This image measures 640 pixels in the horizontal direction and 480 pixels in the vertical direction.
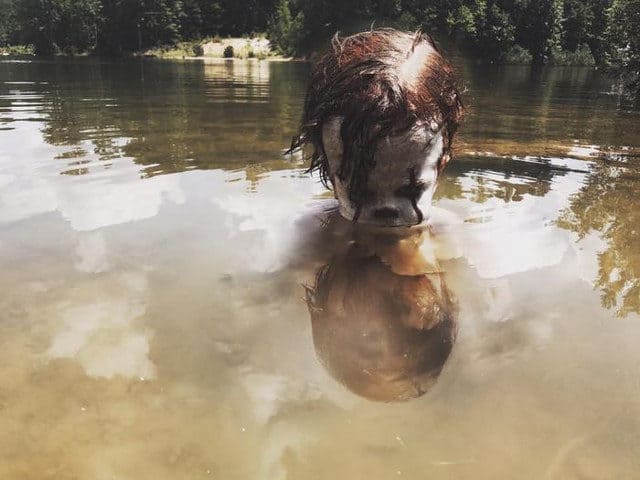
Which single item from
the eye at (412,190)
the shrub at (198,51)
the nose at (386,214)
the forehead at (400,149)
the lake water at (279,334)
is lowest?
the shrub at (198,51)

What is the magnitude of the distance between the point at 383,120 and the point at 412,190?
0.57 m

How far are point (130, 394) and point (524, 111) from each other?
11186mm

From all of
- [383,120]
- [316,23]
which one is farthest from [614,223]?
[316,23]

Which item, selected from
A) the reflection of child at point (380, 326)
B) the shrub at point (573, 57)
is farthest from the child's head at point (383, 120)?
the shrub at point (573, 57)

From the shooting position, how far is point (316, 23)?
63031 mm

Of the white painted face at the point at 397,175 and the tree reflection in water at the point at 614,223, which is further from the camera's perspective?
the white painted face at the point at 397,175

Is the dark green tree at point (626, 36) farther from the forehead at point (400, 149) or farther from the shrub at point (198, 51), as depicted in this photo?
the shrub at point (198, 51)

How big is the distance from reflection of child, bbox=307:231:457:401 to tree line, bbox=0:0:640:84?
153 feet

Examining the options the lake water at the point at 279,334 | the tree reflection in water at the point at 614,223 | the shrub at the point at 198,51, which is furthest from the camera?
the shrub at the point at 198,51

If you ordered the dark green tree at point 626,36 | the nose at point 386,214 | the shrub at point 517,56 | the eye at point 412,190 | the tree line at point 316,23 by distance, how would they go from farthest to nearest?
the tree line at point 316,23
the shrub at point 517,56
the dark green tree at point 626,36
the nose at point 386,214
the eye at point 412,190

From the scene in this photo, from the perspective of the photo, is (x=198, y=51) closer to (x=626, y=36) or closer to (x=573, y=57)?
(x=573, y=57)

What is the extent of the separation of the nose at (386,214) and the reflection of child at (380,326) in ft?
1.75

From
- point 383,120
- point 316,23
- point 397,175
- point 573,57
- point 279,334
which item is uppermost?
point 316,23

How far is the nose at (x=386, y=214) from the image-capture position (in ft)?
12.7
